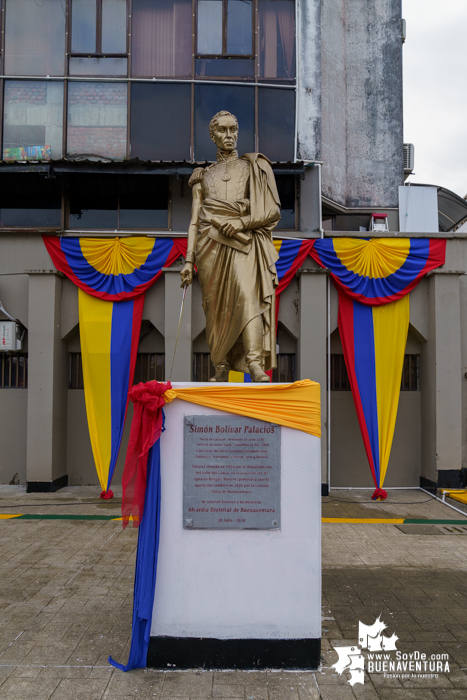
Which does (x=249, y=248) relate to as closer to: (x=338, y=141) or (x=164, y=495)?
(x=164, y=495)

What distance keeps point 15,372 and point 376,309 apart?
7664mm

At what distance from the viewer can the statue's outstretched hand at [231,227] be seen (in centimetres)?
450

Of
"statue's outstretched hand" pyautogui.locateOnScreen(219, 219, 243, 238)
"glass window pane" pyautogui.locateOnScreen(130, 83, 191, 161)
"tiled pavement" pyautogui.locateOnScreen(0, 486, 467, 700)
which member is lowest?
"tiled pavement" pyautogui.locateOnScreen(0, 486, 467, 700)

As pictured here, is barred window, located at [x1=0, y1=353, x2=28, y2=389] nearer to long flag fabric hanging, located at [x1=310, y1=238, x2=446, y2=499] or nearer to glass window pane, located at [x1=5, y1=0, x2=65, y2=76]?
glass window pane, located at [x1=5, y1=0, x2=65, y2=76]

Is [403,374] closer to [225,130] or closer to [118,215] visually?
[118,215]

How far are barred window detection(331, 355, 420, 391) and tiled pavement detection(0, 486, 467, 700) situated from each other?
12.7 ft

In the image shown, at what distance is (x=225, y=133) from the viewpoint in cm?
475

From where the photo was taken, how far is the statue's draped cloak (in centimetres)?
457

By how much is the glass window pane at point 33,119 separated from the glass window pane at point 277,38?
4359 millimetres

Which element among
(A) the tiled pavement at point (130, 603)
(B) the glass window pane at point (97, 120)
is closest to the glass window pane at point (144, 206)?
(B) the glass window pane at point (97, 120)

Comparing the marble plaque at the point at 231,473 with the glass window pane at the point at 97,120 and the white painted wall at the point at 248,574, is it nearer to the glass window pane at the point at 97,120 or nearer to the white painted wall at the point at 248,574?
the white painted wall at the point at 248,574

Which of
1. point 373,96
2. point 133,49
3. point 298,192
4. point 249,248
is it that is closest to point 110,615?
point 249,248

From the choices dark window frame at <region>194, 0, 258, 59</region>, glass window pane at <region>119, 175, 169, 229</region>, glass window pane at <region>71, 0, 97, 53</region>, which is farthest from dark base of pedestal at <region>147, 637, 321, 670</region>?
glass window pane at <region>71, 0, 97, 53</region>

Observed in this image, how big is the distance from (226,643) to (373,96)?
559 inches
